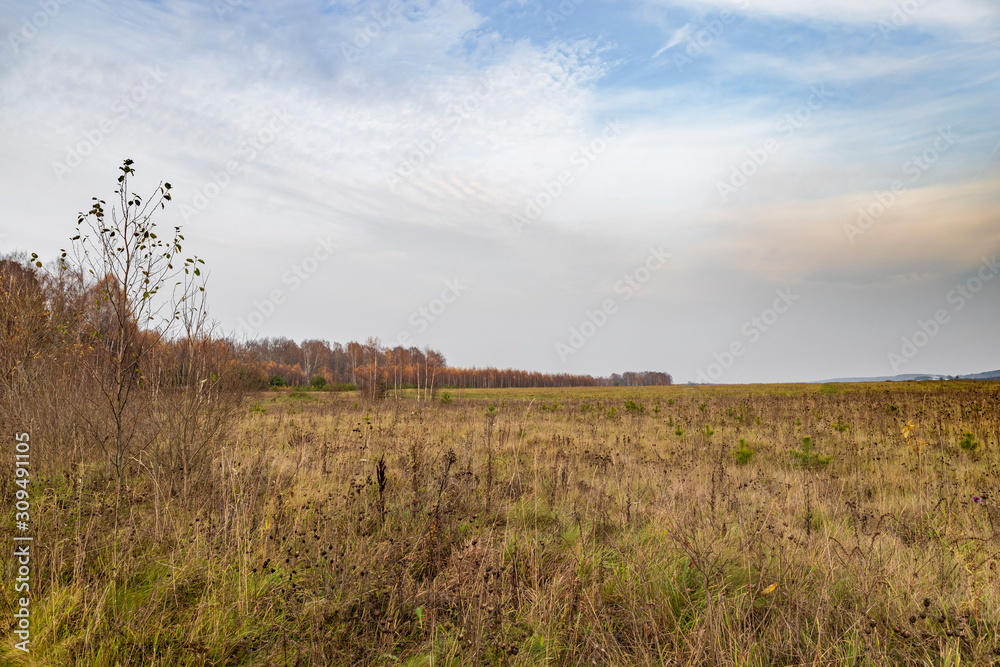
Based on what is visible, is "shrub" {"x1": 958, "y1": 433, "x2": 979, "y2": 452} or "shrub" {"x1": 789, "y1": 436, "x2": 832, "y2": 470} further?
"shrub" {"x1": 958, "y1": 433, "x2": 979, "y2": 452}

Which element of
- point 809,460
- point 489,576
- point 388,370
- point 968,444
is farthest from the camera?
point 388,370

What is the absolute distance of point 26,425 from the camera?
5.38m

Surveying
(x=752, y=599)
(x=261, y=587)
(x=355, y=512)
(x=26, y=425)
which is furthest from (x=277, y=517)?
(x=26, y=425)

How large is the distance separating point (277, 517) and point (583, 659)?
103 inches

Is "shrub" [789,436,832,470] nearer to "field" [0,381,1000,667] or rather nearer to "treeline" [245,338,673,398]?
"field" [0,381,1000,667]
